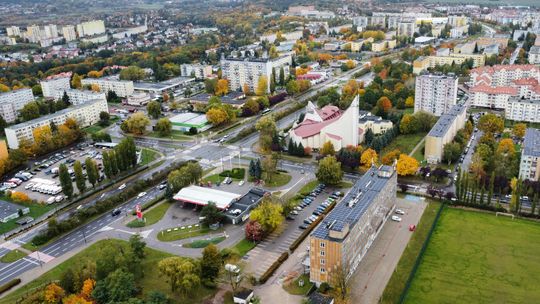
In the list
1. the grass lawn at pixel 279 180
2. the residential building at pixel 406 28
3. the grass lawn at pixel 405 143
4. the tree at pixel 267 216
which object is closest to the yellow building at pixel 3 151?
the grass lawn at pixel 279 180

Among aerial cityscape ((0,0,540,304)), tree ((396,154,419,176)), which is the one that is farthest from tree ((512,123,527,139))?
tree ((396,154,419,176))

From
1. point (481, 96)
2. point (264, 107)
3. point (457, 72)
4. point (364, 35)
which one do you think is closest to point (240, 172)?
point (264, 107)

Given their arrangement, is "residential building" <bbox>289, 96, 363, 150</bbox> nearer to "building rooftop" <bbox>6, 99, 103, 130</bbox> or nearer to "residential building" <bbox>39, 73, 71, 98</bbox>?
"building rooftop" <bbox>6, 99, 103, 130</bbox>

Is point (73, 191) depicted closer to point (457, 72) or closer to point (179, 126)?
point (179, 126)

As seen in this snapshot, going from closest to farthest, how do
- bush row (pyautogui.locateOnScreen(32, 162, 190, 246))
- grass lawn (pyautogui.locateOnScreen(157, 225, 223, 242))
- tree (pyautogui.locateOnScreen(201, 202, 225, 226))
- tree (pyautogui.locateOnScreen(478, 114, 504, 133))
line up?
1. grass lawn (pyautogui.locateOnScreen(157, 225, 223, 242))
2. bush row (pyautogui.locateOnScreen(32, 162, 190, 246))
3. tree (pyautogui.locateOnScreen(201, 202, 225, 226))
4. tree (pyautogui.locateOnScreen(478, 114, 504, 133))

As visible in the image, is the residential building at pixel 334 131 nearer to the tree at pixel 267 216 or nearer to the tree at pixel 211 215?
the tree at pixel 211 215

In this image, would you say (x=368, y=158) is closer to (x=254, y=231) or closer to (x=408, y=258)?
(x=408, y=258)

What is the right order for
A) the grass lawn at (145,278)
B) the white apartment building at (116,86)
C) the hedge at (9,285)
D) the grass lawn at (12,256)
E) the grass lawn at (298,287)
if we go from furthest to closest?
1. the white apartment building at (116,86)
2. the grass lawn at (12,256)
3. the hedge at (9,285)
4. the grass lawn at (145,278)
5. the grass lawn at (298,287)
